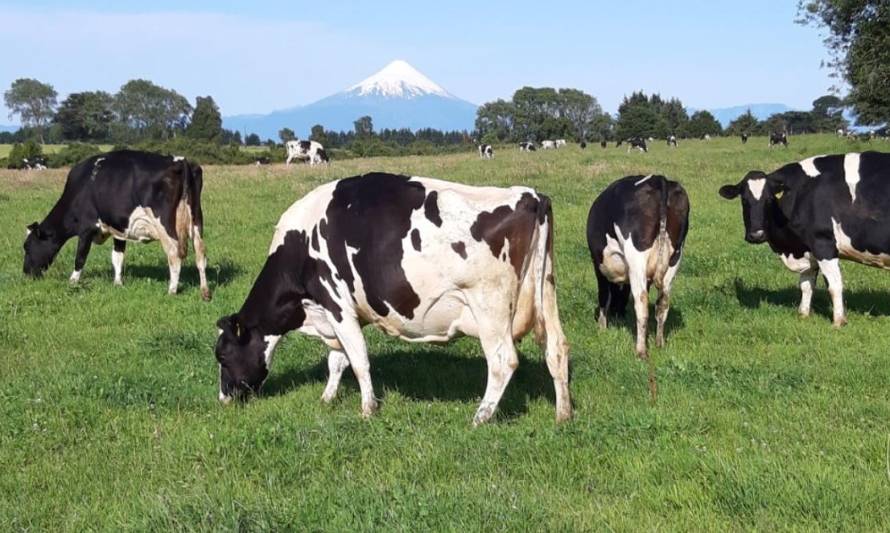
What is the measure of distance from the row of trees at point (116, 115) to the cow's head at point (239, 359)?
10688cm

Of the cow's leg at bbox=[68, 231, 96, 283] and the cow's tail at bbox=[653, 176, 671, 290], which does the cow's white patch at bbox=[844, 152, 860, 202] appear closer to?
the cow's tail at bbox=[653, 176, 671, 290]

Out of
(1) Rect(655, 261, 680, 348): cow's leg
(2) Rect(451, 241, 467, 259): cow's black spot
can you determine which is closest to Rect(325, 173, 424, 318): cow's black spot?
(2) Rect(451, 241, 467, 259): cow's black spot

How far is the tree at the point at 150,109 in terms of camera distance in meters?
133

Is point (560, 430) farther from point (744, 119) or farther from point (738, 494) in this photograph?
point (744, 119)

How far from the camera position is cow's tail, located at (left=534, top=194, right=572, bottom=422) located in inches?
263

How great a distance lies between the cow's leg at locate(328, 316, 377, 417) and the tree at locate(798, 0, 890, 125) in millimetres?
30651

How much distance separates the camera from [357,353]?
23.3 ft

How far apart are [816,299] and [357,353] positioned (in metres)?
8.01

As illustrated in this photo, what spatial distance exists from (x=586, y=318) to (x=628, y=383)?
2972mm

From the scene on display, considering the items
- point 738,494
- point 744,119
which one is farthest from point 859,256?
point 744,119

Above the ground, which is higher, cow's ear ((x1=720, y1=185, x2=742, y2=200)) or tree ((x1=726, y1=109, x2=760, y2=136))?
tree ((x1=726, y1=109, x2=760, y2=136))

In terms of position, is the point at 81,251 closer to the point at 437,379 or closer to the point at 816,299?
the point at 437,379

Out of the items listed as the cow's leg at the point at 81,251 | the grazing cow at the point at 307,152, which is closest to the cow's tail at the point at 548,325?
the cow's leg at the point at 81,251

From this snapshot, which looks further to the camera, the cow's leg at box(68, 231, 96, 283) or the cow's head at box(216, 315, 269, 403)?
the cow's leg at box(68, 231, 96, 283)
